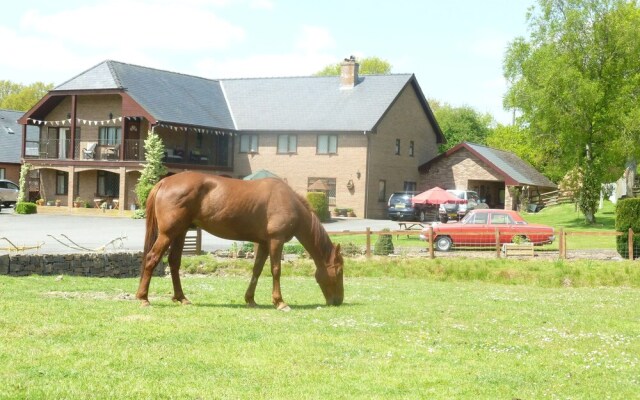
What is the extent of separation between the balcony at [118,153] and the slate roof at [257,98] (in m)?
2.35

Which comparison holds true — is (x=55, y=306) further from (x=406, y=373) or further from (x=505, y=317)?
(x=505, y=317)

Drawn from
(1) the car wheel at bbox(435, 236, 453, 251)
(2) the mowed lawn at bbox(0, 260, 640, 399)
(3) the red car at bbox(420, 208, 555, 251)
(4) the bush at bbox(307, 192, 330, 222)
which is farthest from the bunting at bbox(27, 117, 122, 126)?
(2) the mowed lawn at bbox(0, 260, 640, 399)

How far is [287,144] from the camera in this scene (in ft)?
189

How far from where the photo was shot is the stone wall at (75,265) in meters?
20.6

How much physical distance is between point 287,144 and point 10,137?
2541cm

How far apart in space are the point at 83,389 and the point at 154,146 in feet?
145

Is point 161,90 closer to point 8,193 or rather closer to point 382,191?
point 8,193

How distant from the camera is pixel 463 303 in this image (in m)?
16.2

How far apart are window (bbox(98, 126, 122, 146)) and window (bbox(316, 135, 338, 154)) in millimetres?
13369

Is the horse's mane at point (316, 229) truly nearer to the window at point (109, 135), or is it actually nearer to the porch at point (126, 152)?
the porch at point (126, 152)

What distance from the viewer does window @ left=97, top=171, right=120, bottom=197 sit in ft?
185

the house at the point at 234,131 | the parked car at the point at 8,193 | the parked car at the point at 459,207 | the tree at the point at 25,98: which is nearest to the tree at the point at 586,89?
the parked car at the point at 459,207

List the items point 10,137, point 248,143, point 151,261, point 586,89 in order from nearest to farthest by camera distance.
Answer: point 151,261
point 586,89
point 248,143
point 10,137

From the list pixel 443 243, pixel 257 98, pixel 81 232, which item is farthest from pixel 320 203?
pixel 443 243
